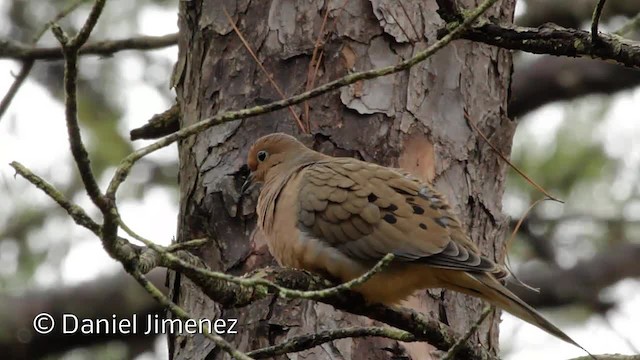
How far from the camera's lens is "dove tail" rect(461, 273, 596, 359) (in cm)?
279

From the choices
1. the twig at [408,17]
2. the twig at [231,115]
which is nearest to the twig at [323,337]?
the twig at [231,115]

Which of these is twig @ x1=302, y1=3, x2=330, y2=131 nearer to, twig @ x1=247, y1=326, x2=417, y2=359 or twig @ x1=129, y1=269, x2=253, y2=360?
twig @ x1=247, y1=326, x2=417, y2=359

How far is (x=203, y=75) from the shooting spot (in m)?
4.07

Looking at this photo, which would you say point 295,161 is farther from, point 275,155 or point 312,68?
point 312,68

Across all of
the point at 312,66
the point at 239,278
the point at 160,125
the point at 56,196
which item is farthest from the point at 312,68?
the point at 56,196

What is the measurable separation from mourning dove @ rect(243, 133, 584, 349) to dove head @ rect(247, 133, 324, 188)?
20 cm

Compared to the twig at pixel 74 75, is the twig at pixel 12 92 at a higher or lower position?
higher

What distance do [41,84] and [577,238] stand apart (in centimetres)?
358

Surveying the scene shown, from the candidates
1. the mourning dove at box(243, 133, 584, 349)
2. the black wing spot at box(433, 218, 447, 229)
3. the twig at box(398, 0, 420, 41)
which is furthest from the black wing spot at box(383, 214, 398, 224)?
the twig at box(398, 0, 420, 41)

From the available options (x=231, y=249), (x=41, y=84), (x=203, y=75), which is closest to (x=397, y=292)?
(x=231, y=249)

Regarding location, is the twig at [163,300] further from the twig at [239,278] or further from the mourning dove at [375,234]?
the mourning dove at [375,234]

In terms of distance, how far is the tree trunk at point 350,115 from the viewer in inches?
149

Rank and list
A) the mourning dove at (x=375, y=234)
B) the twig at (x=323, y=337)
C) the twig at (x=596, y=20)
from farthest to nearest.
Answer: the mourning dove at (x=375, y=234) → the twig at (x=323, y=337) → the twig at (x=596, y=20)

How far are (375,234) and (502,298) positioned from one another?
0.47 m
